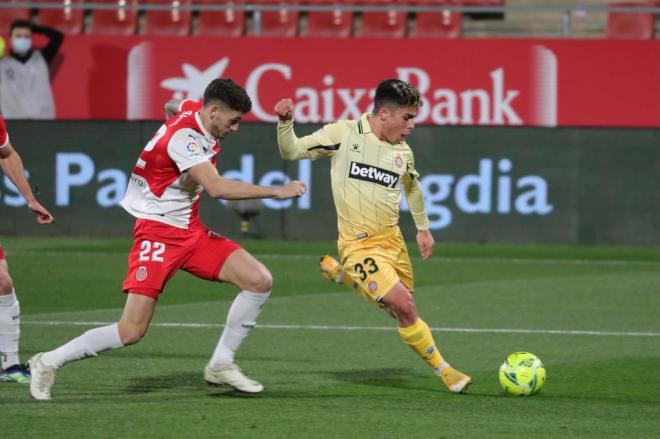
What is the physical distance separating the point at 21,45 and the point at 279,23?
3.92 m

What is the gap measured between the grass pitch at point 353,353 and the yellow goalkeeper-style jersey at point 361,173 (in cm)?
105

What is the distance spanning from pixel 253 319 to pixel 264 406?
0.64 metres

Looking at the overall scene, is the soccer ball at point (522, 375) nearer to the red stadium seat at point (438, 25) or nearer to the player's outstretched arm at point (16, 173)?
the player's outstretched arm at point (16, 173)

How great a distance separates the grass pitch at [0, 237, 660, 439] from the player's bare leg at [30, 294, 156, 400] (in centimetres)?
14

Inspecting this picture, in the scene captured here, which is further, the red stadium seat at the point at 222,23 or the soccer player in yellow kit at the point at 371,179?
the red stadium seat at the point at 222,23

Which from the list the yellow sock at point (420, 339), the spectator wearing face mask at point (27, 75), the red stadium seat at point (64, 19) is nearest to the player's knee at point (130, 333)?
the yellow sock at point (420, 339)

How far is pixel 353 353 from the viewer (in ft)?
30.5

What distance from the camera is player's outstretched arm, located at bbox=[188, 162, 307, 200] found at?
687cm

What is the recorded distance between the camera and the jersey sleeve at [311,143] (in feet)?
25.9

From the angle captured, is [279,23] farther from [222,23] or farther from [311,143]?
[311,143]

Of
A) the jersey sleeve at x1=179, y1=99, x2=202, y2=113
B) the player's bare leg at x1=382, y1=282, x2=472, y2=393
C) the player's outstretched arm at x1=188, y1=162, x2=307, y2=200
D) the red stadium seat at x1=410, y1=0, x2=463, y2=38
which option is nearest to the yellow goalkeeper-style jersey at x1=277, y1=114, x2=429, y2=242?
the player's bare leg at x1=382, y1=282, x2=472, y2=393

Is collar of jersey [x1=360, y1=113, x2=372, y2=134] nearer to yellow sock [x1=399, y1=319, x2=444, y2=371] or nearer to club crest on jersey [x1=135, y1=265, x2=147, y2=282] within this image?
yellow sock [x1=399, y1=319, x2=444, y2=371]

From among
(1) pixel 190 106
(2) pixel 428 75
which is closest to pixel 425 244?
(1) pixel 190 106

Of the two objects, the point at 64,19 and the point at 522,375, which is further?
the point at 64,19
